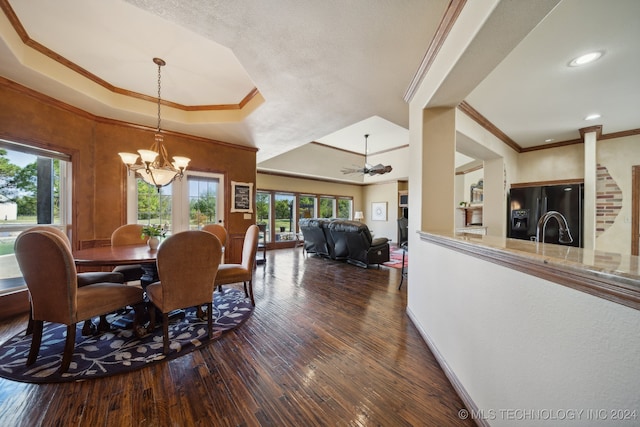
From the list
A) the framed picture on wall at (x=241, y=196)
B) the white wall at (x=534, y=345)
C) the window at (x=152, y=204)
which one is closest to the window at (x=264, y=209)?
the framed picture on wall at (x=241, y=196)

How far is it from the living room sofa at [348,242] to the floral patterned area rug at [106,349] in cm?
284

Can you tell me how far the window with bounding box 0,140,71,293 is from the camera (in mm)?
2680

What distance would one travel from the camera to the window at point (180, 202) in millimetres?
3973

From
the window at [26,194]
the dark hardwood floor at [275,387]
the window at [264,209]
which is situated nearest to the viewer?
the dark hardwood floor at [275,387]

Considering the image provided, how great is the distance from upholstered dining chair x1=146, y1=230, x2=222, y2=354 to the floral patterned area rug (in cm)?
17

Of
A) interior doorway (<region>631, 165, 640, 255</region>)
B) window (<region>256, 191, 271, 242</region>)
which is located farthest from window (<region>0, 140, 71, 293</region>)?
interior doorway (<region>631, 165, 640, 255</region>)

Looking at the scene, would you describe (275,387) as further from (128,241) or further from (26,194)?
(26,194)

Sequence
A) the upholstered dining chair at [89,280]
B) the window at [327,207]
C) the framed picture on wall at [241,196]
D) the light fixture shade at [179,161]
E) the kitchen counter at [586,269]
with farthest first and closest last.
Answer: the window at [327,207] → the framed picture on wall at [241,196] → the light fixture shade at [179,161] → the upholstered dining chair at [89,280] → the kitchen counter at [586,269]

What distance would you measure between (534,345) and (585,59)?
280 cm

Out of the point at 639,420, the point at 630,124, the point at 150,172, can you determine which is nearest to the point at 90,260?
the point at 150,172

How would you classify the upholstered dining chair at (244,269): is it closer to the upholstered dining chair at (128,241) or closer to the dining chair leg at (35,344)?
the upholstered dining chair at (128,241)

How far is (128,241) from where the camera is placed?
313cm

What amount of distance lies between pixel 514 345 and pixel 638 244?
194 inches

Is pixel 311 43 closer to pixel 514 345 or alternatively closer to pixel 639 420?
pixel 514 345
